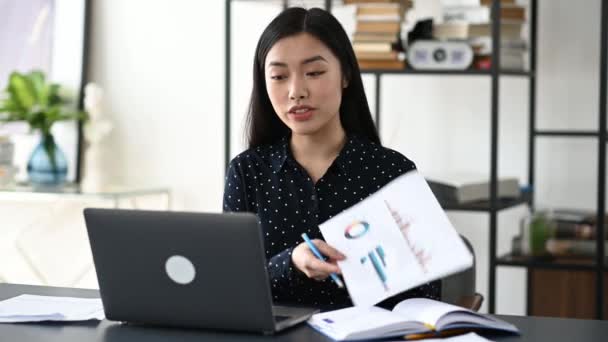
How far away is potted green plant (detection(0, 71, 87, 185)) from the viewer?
12.8 ft

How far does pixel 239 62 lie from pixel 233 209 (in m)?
1.83

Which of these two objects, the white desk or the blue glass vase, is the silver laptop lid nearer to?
the blue glass vase

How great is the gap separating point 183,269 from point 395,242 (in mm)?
348

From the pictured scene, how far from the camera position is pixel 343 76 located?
214 centimetres

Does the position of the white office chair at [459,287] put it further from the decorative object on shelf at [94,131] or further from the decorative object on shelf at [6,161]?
the decorative object on shelf at [6,161]

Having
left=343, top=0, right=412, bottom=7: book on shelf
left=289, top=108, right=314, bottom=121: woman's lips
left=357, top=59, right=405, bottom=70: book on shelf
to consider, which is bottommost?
left=289, top=108, right=314, bottom=121: woman's lips

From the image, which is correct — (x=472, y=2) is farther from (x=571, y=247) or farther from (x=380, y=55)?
(x=571, y=247)

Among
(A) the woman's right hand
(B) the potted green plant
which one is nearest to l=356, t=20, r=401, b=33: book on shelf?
(B) the potted green plant

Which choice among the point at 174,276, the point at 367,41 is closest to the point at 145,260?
the point at 174,276

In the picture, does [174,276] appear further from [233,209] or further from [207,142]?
[207,142]

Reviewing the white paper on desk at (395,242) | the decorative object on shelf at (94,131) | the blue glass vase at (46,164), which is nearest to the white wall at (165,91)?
the decorative object on shelf at (94,131)

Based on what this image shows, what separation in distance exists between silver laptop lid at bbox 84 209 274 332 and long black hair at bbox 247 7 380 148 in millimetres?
665

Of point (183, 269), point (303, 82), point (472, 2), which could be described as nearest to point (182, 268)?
point (183, 269)

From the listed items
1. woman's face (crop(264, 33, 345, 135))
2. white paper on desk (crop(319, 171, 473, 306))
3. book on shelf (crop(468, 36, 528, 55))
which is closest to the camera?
white paper on desk (crop(319, 171, 473, 306))
